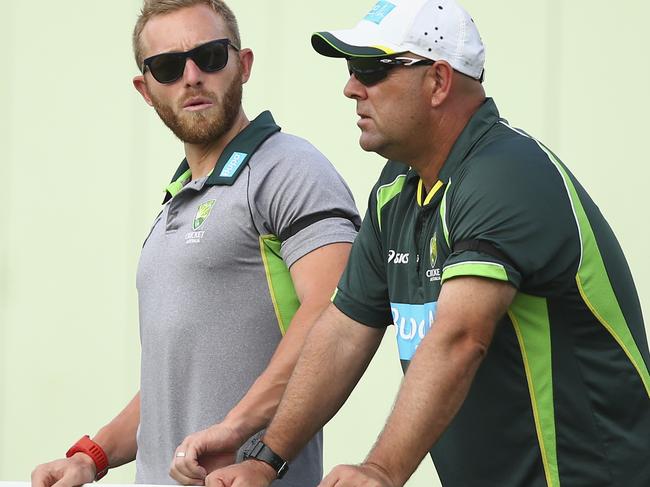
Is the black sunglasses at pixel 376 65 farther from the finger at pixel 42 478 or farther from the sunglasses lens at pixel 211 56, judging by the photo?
the finger at pixel 42 478

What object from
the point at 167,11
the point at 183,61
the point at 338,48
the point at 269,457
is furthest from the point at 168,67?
the point at 269,457

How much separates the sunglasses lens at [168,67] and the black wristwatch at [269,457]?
86 cm

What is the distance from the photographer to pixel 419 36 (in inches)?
94.7

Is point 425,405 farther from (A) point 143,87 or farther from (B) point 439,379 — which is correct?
(A) point 143,87

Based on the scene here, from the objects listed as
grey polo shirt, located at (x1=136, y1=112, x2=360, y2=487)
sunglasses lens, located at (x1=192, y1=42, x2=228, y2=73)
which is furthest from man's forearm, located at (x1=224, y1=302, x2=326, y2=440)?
sunglasses lens, located at (x1=192, y1=42, x2=228, y2=73)

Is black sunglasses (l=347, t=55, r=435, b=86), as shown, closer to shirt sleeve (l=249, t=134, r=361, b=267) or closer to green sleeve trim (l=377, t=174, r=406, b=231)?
green sleeve trim (l=377, t=174, r=406, b=231)

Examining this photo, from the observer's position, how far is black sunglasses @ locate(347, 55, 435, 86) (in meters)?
2.41

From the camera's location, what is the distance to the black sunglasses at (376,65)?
2406 millimetres

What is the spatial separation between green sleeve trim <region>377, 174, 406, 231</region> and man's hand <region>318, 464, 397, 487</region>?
0.57 metres

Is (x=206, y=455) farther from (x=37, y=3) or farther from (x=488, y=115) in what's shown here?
(x=37, y=3)

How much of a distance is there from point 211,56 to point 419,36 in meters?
0.65

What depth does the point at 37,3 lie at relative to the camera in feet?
15.1

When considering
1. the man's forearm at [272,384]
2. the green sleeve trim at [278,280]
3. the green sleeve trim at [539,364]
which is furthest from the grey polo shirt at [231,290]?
the green sleeve trim at [539,364]

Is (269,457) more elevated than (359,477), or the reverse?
(359,477)
